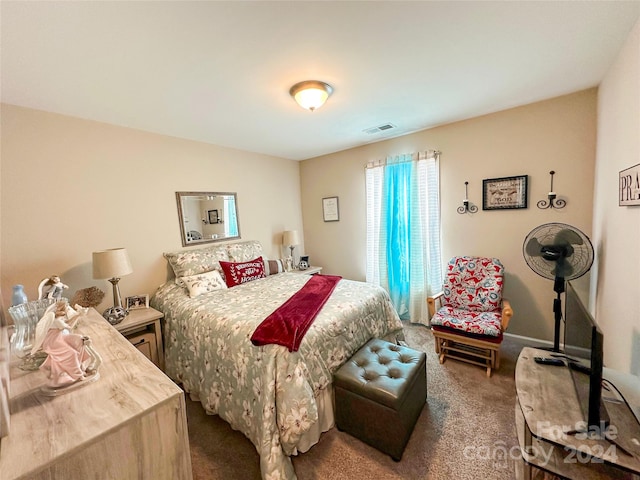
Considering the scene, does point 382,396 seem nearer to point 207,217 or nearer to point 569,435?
point 569,435

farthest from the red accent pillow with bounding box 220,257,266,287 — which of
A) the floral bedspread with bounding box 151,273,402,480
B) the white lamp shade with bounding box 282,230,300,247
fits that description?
the white lamp shade with bounding box 282,230,300,247

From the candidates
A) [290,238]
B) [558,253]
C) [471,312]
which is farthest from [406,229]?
[290,238]

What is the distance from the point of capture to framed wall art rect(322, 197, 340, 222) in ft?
13.1

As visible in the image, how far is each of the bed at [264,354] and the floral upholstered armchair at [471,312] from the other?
0.45 meters

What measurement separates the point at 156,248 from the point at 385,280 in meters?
2.88

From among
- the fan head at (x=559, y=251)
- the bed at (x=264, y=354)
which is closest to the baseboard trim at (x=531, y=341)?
the fan head at (x=559, y=251)

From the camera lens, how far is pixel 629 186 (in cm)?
132

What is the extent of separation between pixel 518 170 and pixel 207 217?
3.55 m

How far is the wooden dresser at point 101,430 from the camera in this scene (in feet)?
2.29

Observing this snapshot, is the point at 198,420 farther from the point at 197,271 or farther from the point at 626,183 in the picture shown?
the point at 626,183

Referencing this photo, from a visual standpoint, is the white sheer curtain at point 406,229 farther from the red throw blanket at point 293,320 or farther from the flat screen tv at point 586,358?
the flat screen tv at point 586,358

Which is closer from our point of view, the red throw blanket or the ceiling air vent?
the red throw blanket

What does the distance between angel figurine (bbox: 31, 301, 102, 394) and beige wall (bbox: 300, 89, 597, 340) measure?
3.26 metres

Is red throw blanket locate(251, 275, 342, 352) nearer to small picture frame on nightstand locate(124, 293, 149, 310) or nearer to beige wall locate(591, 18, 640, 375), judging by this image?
small picture frame on nightstand locate(124, 293, 149, 310)
